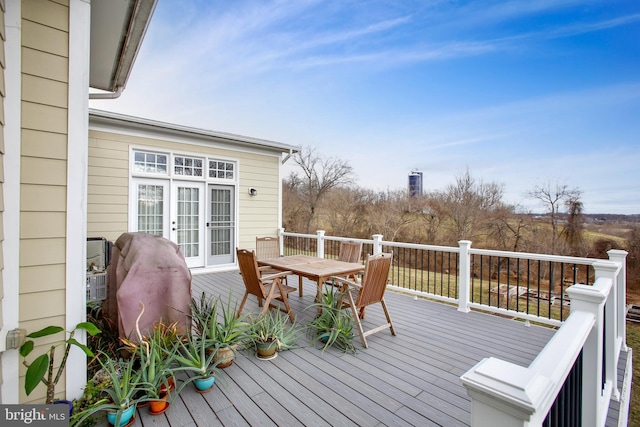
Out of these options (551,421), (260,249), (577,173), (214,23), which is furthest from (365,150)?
(551,421)

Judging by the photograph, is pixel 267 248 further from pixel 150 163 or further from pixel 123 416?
pixel 123 416

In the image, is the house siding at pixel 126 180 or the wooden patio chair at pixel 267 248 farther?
the wooden patio chair at pixel 267 248

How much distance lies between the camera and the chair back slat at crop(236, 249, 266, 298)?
11.2 ft

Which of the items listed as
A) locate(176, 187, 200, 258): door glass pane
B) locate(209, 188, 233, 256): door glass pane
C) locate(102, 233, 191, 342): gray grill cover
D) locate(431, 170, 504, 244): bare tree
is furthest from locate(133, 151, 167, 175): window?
locate(431, 170, 504, 244): bare tree

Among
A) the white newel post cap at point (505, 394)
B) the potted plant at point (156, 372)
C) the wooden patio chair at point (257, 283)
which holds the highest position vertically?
the white newel post cap at point (505, 394)

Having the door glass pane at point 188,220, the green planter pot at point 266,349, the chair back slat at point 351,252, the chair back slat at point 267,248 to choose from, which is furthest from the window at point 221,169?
the green planter pot at point 266,349

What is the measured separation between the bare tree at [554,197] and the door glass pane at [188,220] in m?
12.9

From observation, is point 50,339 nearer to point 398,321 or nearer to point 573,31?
point 398,321

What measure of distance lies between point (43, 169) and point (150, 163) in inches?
178

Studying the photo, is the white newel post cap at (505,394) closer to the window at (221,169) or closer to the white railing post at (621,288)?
the white railing post at (621,288)

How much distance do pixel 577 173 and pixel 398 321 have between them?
11.9m

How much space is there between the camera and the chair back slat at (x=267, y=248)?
575 centimetres

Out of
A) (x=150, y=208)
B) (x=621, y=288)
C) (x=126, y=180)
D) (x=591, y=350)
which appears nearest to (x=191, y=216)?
(x=150, y=208)

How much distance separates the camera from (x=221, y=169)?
691 centimetres
